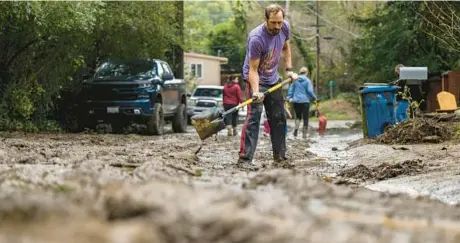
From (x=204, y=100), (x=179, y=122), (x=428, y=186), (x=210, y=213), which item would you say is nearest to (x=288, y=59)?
(x=428, y=186)

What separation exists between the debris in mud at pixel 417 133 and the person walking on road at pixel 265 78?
3.70 m

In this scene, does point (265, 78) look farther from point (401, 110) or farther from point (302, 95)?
point (302, 95)

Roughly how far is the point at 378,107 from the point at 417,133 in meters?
2.02

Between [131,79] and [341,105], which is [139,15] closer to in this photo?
[131,79]

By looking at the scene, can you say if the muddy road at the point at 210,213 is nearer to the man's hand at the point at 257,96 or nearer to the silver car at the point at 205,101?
the man's hand at the point at 257,96

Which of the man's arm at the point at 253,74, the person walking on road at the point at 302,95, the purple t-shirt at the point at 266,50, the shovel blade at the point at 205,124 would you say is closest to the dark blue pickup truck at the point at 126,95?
the person walking on road at the point at 302,95

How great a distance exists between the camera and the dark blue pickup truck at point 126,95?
18.9m

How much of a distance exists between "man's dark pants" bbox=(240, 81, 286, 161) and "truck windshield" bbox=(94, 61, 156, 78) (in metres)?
10.4

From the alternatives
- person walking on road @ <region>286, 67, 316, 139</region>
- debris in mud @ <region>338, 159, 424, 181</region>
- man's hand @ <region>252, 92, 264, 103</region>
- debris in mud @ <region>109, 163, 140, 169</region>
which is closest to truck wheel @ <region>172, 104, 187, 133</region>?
person walking on road @ <region>286, 67, 316, 139</region>

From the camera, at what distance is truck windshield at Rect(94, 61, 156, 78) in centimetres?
1961

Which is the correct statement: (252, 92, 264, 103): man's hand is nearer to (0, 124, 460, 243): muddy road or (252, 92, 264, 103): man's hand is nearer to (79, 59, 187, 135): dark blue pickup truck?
(0, 124, 460, 243): muddy road

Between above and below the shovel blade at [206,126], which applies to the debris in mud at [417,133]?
below

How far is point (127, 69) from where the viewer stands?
1984 centimetres

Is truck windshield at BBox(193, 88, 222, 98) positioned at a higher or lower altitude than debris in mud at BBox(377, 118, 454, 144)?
higher
